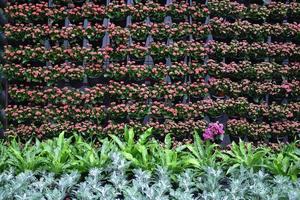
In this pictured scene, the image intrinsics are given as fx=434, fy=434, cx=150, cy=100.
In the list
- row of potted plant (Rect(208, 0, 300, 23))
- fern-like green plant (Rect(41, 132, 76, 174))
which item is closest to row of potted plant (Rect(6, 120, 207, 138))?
row of potted plant (Rect(208, 0, 300, 23))

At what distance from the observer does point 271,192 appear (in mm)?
2545

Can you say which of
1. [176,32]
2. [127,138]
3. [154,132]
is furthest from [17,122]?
[127,138]

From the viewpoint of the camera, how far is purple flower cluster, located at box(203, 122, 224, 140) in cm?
598

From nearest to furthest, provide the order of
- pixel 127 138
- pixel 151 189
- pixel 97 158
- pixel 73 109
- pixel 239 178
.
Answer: pixel 151 189 < pixel 239 178 < pixel 97 158 < pixel 127 138 < pixel 73 109

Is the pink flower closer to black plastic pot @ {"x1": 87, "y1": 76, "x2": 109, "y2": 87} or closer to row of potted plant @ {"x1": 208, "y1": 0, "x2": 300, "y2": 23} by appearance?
black plastic pot @ {"x1": 87, "y1": 76, "x2": 109, "y2": 87}

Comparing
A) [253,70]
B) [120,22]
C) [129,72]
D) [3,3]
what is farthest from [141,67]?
[3,3]

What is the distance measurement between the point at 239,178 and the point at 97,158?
3.07 feet

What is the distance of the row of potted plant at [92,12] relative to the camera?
5.98 meters

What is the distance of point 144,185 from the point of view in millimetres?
2547

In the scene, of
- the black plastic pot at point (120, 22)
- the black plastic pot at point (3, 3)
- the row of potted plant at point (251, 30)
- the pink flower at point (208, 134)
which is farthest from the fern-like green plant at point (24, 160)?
the row of potted plant at point (251, 30)

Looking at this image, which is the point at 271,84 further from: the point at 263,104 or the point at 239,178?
the point at 239,178

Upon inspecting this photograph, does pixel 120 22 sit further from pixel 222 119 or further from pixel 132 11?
pixel 222 119

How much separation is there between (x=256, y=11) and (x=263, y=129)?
5.61 feet

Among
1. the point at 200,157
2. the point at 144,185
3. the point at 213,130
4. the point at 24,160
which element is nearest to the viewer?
the point at 144,185
